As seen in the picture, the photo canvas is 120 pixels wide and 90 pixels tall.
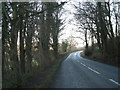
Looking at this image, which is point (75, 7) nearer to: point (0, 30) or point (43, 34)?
point (43, 34)

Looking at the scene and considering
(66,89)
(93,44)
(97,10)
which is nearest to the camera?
(66,89)

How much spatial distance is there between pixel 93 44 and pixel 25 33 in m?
31.2

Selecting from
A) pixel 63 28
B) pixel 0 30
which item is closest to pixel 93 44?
pixel 63 28

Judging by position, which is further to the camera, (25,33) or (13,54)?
(25,33)

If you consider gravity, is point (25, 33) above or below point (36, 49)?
above

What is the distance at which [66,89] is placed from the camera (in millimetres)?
10961

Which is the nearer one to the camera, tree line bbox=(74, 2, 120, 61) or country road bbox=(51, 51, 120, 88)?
country road bbox=(51, 51, 120, 88)

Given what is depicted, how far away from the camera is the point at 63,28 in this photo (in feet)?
146

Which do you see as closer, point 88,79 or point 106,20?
point 88,79

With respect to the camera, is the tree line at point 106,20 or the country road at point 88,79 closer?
the country road at point 88,79

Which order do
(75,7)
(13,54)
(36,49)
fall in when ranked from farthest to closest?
1. (75,7)
2. (36,49)
3. (13,54)

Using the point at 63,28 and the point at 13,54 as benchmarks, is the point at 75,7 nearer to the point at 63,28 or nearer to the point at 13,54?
the point at 63,28

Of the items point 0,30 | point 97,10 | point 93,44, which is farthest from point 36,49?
point 93,44

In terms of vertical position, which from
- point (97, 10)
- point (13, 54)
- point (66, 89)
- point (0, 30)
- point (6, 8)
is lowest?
point (66, 89)
